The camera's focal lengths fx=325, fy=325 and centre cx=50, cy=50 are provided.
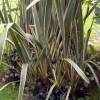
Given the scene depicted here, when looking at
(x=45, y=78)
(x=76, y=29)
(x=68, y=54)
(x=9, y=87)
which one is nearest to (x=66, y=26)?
(x=76, y=29)

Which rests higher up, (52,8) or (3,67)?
(52,8)

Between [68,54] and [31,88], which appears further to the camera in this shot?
[31,88]

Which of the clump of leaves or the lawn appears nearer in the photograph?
the clump of leaves

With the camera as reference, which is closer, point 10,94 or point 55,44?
point 55,44

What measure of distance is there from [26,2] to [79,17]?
72cm

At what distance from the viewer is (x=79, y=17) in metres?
2.59

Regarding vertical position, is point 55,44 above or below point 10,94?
above

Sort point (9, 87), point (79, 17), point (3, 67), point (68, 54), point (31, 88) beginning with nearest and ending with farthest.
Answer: point (79, 17)
point (68, 54)
point (31, 88)
point (9, 87)
point (3, 67)

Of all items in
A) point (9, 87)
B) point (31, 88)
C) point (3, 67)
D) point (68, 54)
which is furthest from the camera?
point (3, 67)

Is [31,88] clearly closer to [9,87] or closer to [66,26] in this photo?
[9,87]

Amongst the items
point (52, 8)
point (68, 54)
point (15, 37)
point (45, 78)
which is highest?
point (52, 8)

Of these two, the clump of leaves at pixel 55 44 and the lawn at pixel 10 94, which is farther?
the lawn at pixel 10 94

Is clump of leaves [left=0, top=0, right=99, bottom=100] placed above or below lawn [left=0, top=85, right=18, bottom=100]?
above

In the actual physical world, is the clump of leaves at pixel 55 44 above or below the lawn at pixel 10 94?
above
